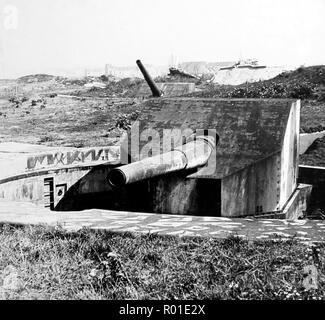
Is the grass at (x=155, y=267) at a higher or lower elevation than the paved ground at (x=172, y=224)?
lower

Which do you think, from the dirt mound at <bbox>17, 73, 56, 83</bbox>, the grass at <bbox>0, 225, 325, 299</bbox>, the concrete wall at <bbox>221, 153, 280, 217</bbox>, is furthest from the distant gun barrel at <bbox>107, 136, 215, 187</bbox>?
the dirt mound at <bbox>17, 73, 56, 83</bbox>

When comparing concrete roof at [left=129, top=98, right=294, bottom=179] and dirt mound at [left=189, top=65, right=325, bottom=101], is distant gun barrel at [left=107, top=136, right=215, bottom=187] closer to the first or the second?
concrete roof at [left=129, top=98, right=294, bottom=179]

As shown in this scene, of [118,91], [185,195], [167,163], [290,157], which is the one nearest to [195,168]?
[185,195]

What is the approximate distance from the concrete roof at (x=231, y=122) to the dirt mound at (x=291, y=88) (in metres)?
15.6

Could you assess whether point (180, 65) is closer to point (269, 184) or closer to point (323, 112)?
point (323, 112)

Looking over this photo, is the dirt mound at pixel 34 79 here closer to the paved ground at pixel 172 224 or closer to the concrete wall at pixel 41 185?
the concrete wall at pixel 41 185

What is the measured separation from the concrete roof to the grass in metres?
2.95

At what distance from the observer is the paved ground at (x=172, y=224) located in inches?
157

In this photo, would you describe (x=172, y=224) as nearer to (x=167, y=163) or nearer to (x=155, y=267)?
(x=155, y=267)

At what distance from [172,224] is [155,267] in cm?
62

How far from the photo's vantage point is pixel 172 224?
4340mm

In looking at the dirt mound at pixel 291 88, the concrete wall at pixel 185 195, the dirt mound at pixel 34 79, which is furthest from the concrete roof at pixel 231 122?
the dirt mound at pixel 34 79

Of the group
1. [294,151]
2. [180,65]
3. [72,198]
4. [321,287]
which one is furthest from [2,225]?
[180,65]

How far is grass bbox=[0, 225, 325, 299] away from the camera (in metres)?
3.54
